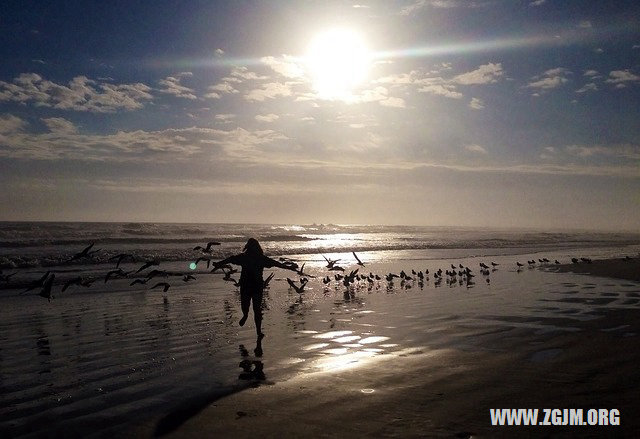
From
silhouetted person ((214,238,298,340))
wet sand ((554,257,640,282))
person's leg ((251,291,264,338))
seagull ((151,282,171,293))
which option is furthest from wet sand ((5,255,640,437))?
wet sand ((554,257,640,282))

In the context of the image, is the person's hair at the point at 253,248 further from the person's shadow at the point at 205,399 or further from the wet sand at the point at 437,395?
the wet sand at the point at 437,395

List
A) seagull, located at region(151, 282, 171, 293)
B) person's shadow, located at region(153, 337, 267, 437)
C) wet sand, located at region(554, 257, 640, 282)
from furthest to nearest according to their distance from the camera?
1. wet sand, located at region(554, 257, 640, 282)
2. seagull, located at region(151, 282, 171, 293)
3. person's shadow, located at region(153, 337, 267, 437)

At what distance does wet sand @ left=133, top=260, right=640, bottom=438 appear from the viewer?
18.2 ft

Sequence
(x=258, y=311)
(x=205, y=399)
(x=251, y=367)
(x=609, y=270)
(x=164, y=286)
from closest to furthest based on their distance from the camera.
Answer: (x=205, y=399) → (x=251, y=367) → (x=258, y=311) → (x=164, y=286) → (x=609, y=270)

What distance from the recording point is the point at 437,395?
6602mm

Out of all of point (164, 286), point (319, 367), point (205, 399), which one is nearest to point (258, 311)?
point (319, 367)

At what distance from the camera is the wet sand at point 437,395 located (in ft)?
18.2

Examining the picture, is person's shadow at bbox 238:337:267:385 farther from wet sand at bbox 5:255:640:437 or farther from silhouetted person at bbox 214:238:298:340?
silhouetted person at bbox 214:238:298:340

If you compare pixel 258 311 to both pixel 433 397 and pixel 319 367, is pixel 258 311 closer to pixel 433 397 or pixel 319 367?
pixel 319 367

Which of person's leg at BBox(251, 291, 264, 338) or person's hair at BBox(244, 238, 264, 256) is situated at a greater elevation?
person's hair at BBox(244, 238, 264, 256)

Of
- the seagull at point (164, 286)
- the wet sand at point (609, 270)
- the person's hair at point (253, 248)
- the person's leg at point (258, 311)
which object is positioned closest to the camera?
the person's leg at point (258, 311)

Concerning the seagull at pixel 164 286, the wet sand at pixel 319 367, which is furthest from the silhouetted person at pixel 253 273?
the seagull at pixel 164 286

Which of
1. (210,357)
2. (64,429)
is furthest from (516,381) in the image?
(64,429)

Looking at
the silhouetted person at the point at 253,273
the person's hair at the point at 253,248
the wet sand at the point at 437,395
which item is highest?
the person's hair at the point at 253,248
